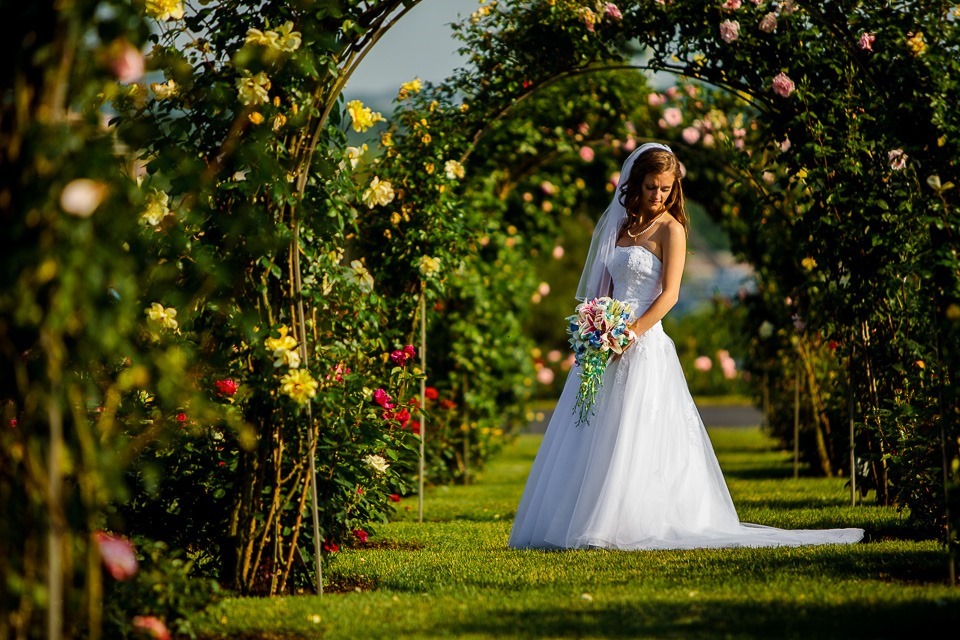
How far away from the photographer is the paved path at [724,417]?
16.1 metres

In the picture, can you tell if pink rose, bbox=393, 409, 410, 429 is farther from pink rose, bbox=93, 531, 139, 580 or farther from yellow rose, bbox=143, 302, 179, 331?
pink rose, bbox=93, 531, 139, 580

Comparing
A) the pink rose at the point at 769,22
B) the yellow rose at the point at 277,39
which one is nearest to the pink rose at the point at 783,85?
the pink rose at the point at 769,22

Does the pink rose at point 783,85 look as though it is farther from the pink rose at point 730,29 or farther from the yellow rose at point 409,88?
the yellow rose at point 409,88

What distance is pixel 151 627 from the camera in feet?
10.6

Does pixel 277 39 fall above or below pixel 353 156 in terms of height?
above

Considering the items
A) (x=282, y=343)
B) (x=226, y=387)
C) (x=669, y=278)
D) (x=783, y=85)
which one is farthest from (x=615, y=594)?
(x=783, y=85)

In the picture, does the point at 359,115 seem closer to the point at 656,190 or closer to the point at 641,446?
the point at 656,190

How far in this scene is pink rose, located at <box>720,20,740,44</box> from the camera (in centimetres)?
599

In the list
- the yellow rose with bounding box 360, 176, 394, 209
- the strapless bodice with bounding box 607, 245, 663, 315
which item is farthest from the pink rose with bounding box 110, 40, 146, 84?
the strapless bodice with bounding box 607, 245, 663, 315

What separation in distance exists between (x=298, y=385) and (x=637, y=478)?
213 cm

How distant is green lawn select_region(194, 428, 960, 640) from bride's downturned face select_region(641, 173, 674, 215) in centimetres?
187

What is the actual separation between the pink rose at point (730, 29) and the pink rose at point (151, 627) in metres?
4.37

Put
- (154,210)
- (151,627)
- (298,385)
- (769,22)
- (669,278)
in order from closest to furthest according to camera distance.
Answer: (151,627) → (154,210) → (298,385) → (669,278) → (769,22)

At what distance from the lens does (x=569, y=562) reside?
483 centimetres
